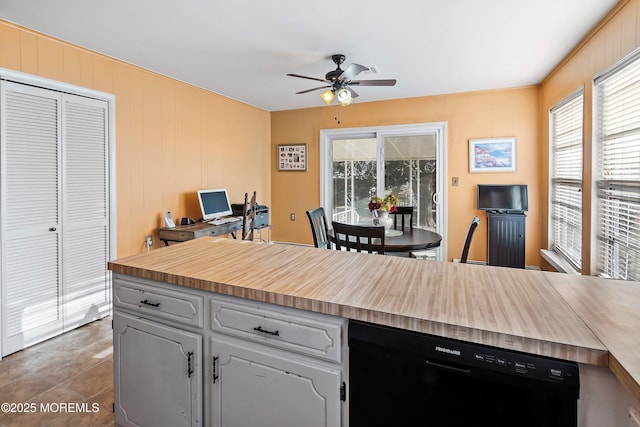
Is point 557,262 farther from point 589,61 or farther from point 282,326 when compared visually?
point 282,326

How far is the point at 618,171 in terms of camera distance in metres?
2.38

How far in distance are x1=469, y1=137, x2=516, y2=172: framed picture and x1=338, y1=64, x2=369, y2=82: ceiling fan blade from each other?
2.32m

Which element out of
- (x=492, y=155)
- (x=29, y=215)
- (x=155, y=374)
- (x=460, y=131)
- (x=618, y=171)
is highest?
(x=460, y=131)

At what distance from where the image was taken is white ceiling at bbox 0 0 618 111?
7.65ft

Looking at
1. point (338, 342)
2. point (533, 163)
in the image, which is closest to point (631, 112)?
point (533, 163)

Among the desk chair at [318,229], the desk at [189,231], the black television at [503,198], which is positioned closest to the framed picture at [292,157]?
the desk at [189,231]

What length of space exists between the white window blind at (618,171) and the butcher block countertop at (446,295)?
52.8 inches

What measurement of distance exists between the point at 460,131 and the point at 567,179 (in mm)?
1530

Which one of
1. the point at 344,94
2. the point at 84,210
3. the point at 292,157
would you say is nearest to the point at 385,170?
the point at 292,157

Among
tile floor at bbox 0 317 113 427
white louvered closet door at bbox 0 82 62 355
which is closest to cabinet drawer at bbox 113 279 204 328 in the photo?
tile floor at bbox 0 317 113 427

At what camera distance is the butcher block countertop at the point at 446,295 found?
84cm

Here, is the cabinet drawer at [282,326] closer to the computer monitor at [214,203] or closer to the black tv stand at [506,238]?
the computer monitor at [214,203]

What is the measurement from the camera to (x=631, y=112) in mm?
2199

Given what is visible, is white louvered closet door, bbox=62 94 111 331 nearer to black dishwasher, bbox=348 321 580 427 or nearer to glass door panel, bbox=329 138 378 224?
black dishwasher, bbox=348 321 580 427
